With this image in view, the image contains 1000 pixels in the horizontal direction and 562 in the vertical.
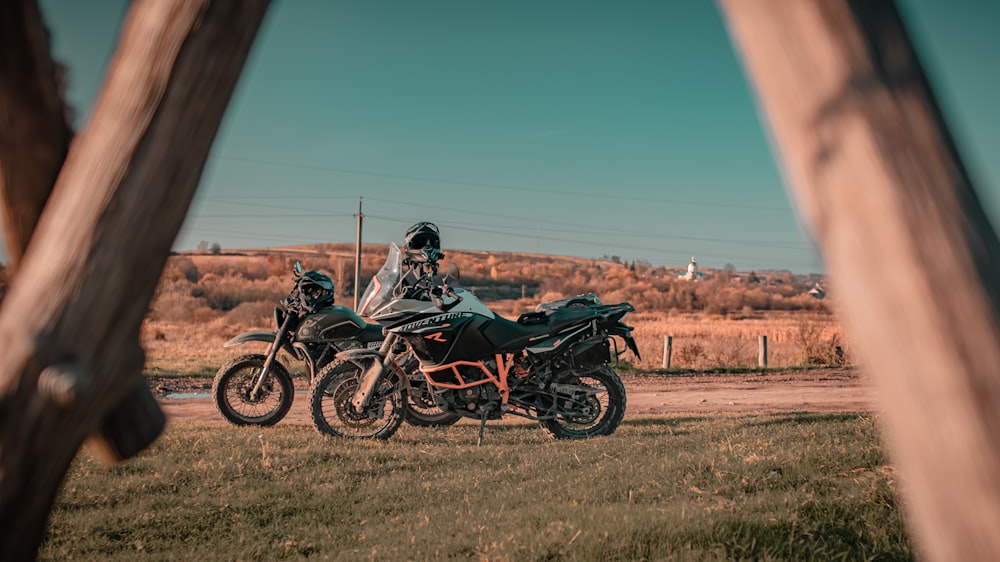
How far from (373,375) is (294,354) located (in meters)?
1.50

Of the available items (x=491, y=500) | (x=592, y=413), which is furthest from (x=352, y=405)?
(x=491, y=500)

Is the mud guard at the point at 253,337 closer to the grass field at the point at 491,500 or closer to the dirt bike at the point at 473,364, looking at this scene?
the dirt bike at the point at 473,364

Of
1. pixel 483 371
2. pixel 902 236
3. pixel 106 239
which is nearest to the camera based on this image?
pixel 902 236

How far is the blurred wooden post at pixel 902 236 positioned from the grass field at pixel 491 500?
104 inches

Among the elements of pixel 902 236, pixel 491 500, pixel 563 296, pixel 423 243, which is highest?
pixel 563 296

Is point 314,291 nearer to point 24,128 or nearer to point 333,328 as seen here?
point 333,328

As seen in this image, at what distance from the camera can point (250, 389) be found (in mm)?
8180

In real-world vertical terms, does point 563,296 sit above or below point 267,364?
above

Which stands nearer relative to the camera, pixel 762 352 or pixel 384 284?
pixel 384 284

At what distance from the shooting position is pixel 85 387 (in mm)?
1556

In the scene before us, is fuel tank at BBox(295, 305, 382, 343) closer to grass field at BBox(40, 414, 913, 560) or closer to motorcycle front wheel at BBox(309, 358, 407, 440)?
motorcycle front wheel at BBox(309, 358, 407, 440)

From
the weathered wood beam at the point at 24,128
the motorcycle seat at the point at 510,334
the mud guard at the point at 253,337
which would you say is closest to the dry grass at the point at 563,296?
the mud guard at the point at 253,337

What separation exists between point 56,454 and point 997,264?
5.78 feet

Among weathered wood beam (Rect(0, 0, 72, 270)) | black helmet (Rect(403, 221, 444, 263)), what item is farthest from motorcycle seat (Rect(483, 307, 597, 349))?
weathered wood beam (Rect(0, 0, 72, 270))
